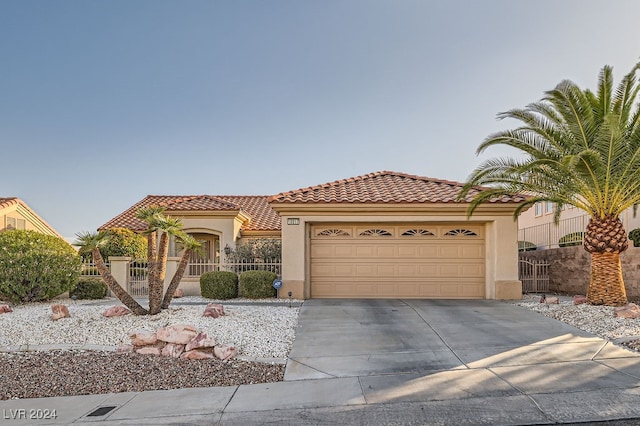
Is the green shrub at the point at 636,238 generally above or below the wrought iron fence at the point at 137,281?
above

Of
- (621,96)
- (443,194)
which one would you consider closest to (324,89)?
(443,194)

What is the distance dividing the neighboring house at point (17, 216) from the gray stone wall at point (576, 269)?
21719mm

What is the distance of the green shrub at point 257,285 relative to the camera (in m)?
14.2

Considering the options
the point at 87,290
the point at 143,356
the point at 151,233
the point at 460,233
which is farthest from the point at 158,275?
the point at 460,233

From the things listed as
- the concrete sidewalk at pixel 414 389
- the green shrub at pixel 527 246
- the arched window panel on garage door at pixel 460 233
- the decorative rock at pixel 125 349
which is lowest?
the concrete sidewalk at pixel 414 389

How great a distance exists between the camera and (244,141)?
57.3ft

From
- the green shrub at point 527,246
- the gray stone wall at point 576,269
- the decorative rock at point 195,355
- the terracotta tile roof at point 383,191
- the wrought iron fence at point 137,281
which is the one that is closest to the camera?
the decorative rock at point 195,355

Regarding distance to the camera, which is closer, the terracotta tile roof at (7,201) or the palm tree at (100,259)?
the palm tree at (100,259)

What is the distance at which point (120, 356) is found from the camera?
786cm

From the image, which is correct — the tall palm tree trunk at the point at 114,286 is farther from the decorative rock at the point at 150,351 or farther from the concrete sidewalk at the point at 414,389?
the concrete sidewalk at the point at 414,389

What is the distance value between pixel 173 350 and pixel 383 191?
31.3 feet

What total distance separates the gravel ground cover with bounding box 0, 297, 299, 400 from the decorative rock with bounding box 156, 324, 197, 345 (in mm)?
380

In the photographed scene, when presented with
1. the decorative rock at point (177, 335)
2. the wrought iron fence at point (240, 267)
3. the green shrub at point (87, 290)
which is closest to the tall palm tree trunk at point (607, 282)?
the wrought iron fence at point (240, 267)

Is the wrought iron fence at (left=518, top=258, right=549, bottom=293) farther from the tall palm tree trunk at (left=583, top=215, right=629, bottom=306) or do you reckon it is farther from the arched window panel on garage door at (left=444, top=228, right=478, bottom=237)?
the tall palm tree trunk at (left=583, top=215, right=629, bottom=306)
